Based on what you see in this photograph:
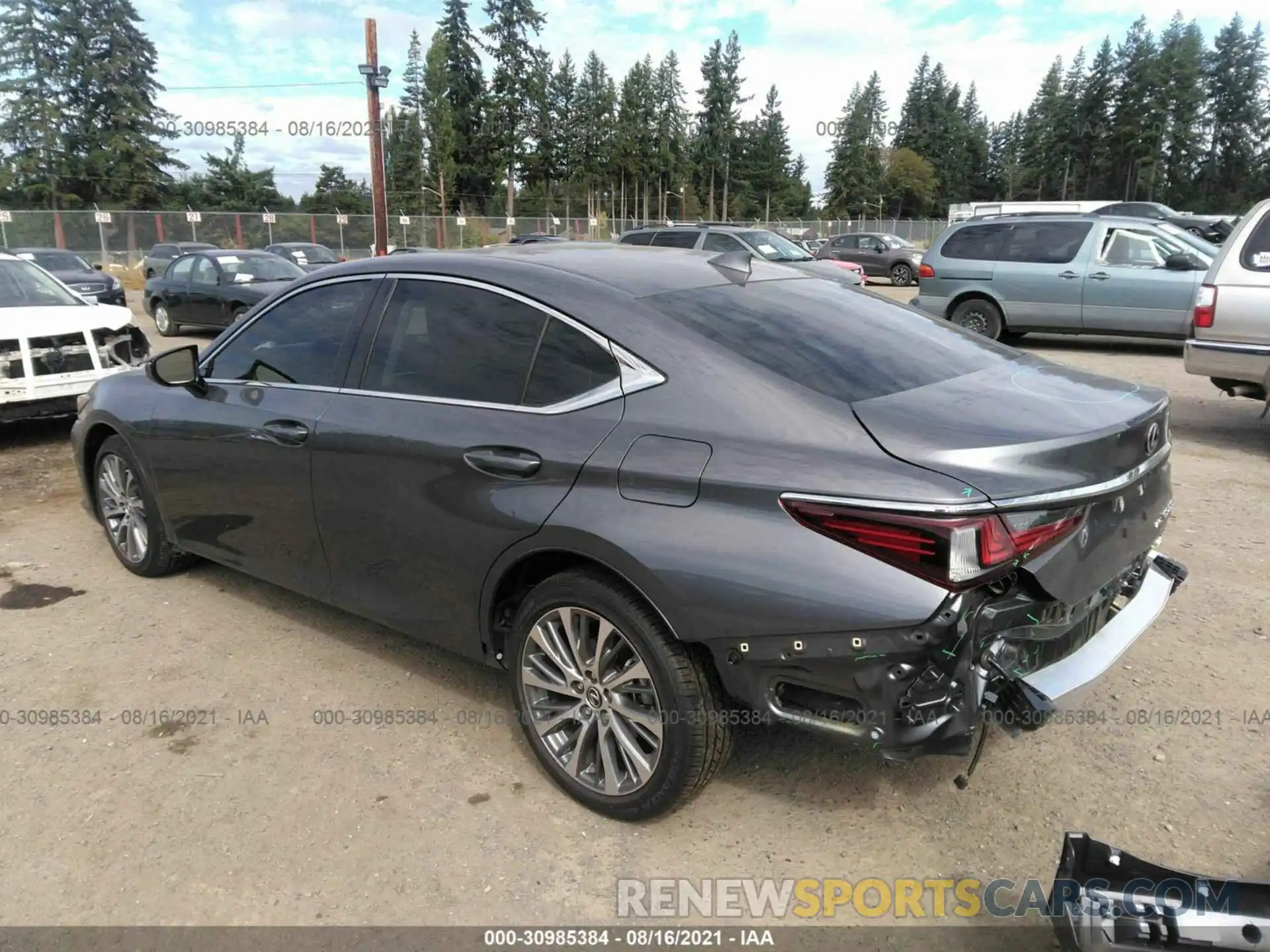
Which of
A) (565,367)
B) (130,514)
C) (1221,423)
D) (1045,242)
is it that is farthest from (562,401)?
(1045,242)

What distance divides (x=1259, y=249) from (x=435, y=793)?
750 cm

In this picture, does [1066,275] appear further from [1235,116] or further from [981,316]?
[1235,116]

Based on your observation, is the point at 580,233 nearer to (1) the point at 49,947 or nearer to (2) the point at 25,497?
(2) the point at 25,497

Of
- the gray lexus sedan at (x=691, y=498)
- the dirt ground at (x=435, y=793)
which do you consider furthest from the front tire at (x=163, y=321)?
the gray lexus sedan at (x=691, y=498)

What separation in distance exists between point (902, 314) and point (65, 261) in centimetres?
→ 2041

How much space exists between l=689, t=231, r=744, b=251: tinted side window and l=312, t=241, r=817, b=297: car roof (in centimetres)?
1227

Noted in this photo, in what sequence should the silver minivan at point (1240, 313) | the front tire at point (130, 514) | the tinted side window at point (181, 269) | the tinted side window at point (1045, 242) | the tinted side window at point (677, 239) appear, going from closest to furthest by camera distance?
the front tire at point (130, 514) < the silver minivan at point (1240, 313) < the tinted side window at point (1045, 242) < the tinted side window at point (181, 269) < the tinted side window at point (677, 239)

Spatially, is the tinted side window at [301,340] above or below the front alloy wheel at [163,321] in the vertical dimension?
above

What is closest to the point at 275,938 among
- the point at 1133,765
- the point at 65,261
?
the point at 1133,765

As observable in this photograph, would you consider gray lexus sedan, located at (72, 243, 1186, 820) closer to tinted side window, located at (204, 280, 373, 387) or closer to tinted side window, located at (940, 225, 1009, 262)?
tinted side window, located at (204, 280, 373, 387)

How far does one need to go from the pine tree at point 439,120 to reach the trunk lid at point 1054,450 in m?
61.5

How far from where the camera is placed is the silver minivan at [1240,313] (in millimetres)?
7082

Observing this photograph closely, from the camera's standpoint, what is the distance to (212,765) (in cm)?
325

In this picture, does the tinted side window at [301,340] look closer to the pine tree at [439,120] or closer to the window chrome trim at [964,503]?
the window chrome trim at [964,503]
